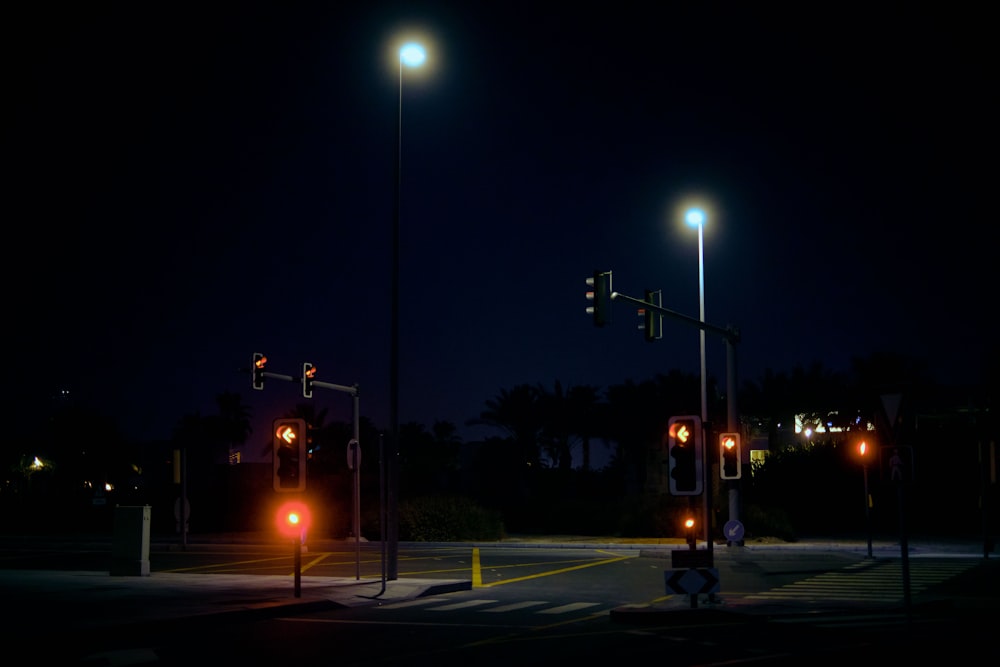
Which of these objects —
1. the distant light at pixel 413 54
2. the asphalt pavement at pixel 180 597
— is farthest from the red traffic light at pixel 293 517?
the distant light at pixel 413 54

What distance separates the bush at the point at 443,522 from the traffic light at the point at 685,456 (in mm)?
21868

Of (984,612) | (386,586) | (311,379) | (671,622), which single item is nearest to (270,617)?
(386,586)

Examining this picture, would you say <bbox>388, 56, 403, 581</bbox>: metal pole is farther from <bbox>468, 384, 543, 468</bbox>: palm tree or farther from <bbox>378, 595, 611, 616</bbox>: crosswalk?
<bbox>468, 384, 543, 468</bbox>: palm tree

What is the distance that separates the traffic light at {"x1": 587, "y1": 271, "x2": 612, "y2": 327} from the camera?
22.1m

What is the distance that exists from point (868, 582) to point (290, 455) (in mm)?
11950

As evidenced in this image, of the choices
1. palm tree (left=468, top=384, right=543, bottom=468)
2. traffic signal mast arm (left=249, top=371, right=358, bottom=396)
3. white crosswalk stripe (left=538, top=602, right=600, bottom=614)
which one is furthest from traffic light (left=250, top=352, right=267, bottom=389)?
A: palm tree (left=468, top=384, right=543, bottom=468)

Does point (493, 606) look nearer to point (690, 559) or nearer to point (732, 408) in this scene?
point (690, 559)

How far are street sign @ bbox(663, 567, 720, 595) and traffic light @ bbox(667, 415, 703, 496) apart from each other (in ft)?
3.90

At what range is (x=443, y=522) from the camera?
37375 millimetres

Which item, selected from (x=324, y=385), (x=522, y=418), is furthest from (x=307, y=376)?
(x=522, y=418)

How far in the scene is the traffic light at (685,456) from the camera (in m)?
16.1

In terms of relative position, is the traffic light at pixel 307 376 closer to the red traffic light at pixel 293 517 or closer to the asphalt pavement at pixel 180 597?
the asphalt pavement at pixel 180 597

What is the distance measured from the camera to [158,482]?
61531 mm

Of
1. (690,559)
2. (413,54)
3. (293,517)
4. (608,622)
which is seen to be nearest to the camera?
(608,622)
